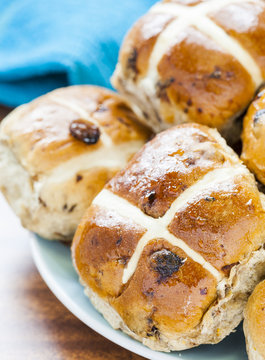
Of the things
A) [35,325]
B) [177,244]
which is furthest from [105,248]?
[35,325]

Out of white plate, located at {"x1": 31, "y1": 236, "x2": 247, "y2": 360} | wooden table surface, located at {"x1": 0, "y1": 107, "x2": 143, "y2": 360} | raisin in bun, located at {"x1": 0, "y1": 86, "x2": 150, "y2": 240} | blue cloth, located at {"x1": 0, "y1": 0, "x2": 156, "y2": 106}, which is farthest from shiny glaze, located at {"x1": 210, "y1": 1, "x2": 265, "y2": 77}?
blue cloth, located at {"x1": 0, "y1": 0, "x2": 156, "y2": 106}

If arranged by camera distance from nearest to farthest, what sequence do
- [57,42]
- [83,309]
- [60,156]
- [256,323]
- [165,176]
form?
[256,323]
[165,176]
[83,309]
[60,156]
[57,42]

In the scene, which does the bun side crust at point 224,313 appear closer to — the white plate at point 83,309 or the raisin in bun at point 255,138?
the white plate at point 83,309

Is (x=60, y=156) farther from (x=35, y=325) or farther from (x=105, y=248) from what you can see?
(x=35, y=325)

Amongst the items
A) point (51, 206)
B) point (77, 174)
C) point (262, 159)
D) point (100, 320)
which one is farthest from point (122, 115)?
point (100, 320)

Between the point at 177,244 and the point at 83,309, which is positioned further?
the point at 83,309

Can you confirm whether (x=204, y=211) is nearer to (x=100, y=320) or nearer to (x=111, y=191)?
(x=111, y=191)
